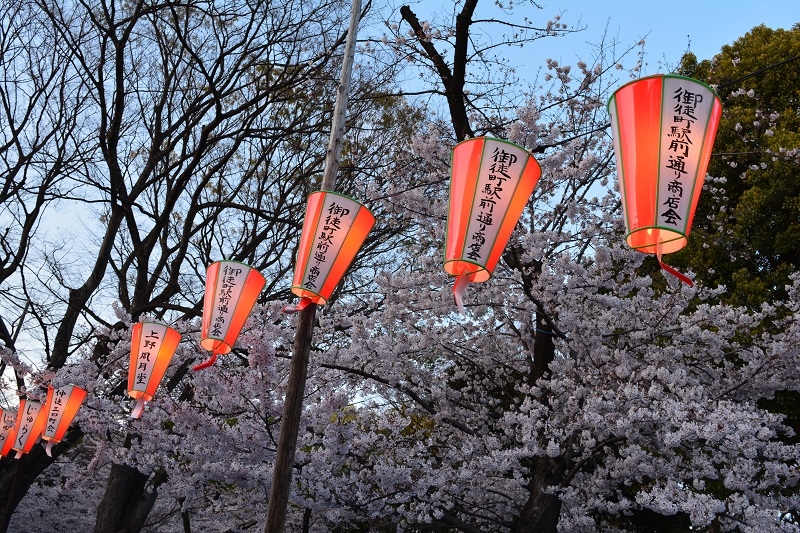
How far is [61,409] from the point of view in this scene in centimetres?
829

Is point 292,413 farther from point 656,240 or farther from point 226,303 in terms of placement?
point 656,240

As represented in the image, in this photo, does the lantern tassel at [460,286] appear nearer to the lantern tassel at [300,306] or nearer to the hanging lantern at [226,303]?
the lantern tassel at [300,306]

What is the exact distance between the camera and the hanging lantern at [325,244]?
193 inches

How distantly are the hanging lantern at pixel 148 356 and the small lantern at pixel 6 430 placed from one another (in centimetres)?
402

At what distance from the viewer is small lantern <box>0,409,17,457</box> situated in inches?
384

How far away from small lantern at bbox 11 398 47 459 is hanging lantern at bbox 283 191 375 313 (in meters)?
6.17

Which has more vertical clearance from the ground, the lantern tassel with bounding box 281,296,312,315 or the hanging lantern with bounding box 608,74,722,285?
the hanging lantern with bounding box 608,74,722,285

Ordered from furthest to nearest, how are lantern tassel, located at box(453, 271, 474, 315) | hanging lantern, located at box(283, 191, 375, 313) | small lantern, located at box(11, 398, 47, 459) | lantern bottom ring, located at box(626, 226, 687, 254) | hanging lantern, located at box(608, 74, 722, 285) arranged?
1. small lantern, located at box(11, 398, 47, 459)
2. hanging lantern, located at box(283, 191, 375, 313)
3. lantern tassel, located at box(453, 271, 474, 315)
4. lantern bottom ring, located at box(626, 226, 687, 254)
5. hanging lantern, located at box(608, 74, 722, 285)

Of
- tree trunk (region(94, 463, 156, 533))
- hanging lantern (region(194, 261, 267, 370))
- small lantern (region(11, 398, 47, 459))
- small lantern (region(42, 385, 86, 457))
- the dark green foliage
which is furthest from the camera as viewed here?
the dark green foliage

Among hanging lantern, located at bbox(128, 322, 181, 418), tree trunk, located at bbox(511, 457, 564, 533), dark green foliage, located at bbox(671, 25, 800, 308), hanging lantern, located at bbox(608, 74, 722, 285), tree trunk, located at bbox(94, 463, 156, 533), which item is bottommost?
tree trunk, located at bbox(94, 463, 156, 533)

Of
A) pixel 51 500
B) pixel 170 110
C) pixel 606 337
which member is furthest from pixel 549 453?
pixel 51 500

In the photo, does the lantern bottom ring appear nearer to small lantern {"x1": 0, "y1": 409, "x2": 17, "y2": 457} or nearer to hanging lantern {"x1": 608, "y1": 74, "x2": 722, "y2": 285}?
hanging lantern {"x1": 608, "y1": 74, "x2": 722, "y2": 285}

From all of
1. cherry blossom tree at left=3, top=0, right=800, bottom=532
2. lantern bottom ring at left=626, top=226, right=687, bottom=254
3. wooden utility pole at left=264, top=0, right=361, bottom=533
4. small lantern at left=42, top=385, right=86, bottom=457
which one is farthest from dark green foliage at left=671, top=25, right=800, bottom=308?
small lantern at left=42, top=385, right=86, bottom=457

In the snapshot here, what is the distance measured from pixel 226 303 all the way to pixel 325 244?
1.72m
